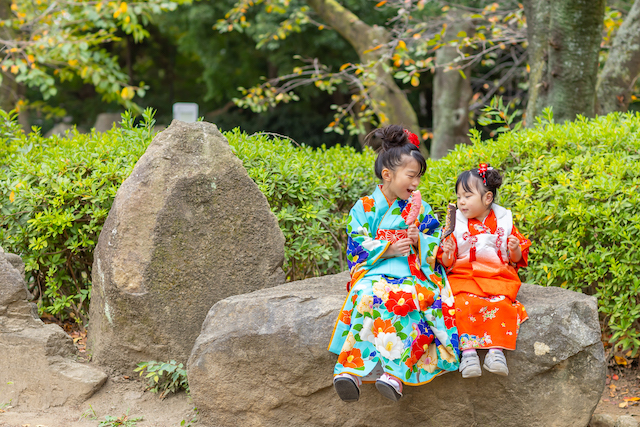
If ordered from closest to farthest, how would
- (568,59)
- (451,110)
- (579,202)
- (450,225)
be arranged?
1. (450,225)
2. (579,202)
3. (568,59)
4. (451,110)

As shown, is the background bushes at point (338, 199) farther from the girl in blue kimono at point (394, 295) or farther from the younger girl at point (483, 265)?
the girl in blue kimono at point (394, 295)

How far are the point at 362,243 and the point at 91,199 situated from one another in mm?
2035

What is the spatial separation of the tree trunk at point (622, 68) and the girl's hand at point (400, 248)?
4816 millimetres

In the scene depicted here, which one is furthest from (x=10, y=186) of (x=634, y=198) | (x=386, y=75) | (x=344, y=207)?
(x=386, y=75)

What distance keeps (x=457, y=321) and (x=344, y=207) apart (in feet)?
6.71

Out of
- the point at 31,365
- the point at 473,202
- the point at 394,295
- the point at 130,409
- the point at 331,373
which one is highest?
the point at 473,202

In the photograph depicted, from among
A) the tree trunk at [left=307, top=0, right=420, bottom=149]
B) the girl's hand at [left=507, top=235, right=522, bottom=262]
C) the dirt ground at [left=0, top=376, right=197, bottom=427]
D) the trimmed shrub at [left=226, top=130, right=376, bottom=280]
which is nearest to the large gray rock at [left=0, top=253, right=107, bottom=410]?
the dirt ground at [left=0, top=376, right=197, bottom=427]

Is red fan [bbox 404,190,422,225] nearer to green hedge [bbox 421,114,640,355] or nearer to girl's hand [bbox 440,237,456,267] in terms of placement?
girl's hand [bbox 440,237,456,267]

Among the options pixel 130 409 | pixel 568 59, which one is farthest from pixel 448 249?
pixel 568 59

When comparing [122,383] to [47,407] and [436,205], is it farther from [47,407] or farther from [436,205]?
[436,205]

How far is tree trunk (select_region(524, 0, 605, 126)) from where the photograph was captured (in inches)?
206

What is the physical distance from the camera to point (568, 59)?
542 cm

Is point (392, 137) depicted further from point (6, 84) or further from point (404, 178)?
point (6, 84)

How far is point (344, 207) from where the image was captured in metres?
4.73
